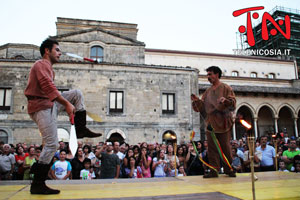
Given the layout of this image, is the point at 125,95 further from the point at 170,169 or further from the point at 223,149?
the point at 223,149

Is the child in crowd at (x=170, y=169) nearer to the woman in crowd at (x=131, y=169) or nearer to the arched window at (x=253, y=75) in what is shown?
the woman in crowd at (x=131, y=169)

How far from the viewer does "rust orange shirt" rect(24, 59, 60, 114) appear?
3168 mm

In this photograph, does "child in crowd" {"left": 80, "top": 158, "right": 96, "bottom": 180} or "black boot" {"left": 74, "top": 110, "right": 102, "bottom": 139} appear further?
"child in crowd" {"left": 80, "top": 158, "right": 96, "bottom": 180}

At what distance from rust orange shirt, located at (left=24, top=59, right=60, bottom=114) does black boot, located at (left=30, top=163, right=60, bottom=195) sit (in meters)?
0.79

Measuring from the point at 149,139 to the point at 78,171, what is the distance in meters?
13.5

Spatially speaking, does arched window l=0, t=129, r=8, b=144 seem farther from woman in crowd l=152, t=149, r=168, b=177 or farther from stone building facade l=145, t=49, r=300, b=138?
stone building facade l=145, t=49, r=300, b=138

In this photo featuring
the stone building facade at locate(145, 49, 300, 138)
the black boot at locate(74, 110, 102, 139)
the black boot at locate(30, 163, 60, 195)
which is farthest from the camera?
the stone building facade at locate(145, 49, 300, 138)

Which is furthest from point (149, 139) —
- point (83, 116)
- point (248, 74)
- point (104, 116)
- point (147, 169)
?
point (248, 74)

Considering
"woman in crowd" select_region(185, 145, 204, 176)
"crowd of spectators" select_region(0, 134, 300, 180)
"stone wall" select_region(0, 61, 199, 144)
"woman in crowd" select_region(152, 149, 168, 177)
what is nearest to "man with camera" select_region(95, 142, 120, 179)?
"crowd of spectators" select_region(0, 134, 300, 180)

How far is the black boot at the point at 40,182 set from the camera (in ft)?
10.2

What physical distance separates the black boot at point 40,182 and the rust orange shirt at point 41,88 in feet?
2.60

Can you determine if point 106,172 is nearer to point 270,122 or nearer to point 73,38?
point 73,38

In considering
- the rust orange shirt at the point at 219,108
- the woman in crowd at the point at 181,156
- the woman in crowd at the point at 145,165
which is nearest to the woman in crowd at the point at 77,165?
the woman in crowd at the point at 145,165

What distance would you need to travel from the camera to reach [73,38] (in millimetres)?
25078
